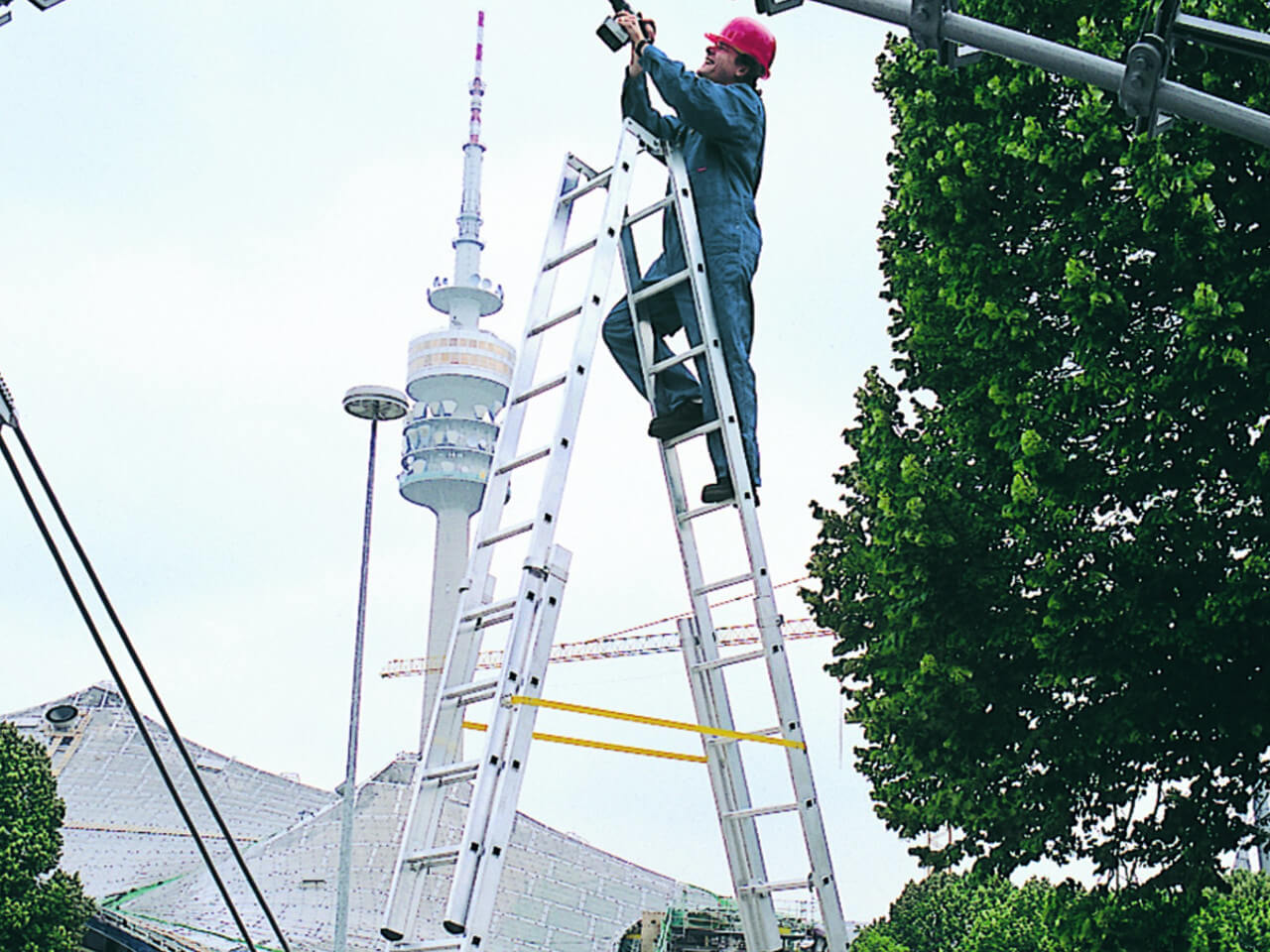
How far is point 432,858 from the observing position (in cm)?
690

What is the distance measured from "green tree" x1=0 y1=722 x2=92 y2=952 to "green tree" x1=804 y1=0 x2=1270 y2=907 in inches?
1332

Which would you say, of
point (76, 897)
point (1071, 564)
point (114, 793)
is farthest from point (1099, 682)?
point (114, 793)

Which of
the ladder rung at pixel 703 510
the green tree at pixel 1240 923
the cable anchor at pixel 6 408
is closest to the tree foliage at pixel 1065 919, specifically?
the green tree at pixel 1240 923

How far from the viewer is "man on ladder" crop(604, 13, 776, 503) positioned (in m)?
8.94

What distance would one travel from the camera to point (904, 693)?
12156 mm

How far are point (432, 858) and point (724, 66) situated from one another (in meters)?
6.02

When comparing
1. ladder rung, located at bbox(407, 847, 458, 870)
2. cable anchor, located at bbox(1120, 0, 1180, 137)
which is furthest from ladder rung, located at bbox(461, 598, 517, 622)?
cable anchor, located at bbox(1120, 0, 1180, 137)

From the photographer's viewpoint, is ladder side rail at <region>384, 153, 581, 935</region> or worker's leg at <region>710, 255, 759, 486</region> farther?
worker's leg at <region>710, 255, 759, 486</region>

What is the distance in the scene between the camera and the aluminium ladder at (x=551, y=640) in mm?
6574

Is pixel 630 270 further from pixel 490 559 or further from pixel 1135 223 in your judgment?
pixel 1135 223

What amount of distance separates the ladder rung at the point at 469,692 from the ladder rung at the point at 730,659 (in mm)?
1978

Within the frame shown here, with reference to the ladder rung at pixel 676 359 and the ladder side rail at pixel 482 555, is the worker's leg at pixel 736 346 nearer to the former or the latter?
the ladder rung at pixel 676 359

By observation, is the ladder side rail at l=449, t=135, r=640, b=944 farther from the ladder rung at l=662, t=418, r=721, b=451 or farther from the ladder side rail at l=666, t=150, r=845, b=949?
the ladder rung at l=662, t=418, r=721, b=451

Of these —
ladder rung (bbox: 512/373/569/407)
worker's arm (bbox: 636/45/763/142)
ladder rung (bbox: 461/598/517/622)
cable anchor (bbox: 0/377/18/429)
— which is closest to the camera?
cable anchor (bbox: 0/377/18/429)
